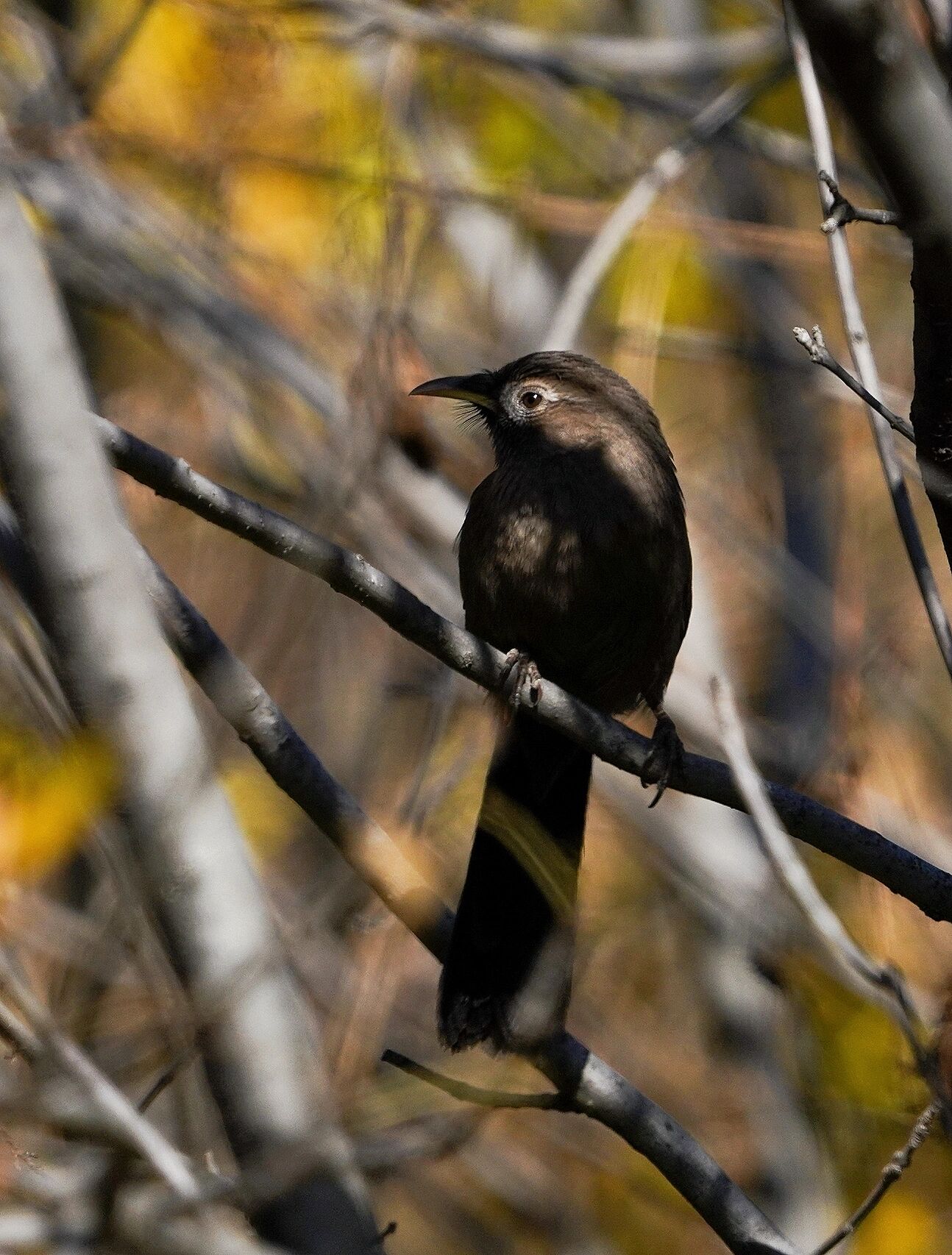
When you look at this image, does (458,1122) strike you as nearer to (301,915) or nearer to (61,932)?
(301,915)

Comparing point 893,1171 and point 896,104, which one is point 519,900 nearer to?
point 893,1171

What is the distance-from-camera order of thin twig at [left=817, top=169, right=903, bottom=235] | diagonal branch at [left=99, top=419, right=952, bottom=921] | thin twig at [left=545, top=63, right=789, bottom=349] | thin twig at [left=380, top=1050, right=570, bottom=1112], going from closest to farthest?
thin twig at [left=817, top=169, right=903, bottom=235], diagonal branch at [left=99, top=419, right=952, bottom=921], thin twig at [left=380, top=1050, right=570, bottom=1112], thin twig at [left=545, top=63, right=789, bottom=349]

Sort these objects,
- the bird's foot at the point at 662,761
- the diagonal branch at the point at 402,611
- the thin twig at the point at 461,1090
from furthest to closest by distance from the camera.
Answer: the bird's foot at the point at 662,761 → the thin twig at the point at 461,1090 → the diagonal branch at the point at 402,611

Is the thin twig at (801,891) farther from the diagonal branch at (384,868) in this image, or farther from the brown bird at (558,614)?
the brown bird at (558,614)

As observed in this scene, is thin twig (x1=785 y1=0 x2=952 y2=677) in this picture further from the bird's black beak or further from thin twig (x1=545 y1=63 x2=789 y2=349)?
thin twig (x1=545 y1=63 x2=789 y2=349)

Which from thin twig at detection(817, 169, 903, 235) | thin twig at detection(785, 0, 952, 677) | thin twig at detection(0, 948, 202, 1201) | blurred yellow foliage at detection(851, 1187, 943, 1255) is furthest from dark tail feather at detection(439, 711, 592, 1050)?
blurred yellow foliage at detection(851, 1187, 943, 1255)

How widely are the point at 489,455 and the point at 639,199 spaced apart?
164cm

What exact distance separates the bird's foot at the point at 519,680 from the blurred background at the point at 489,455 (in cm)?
63

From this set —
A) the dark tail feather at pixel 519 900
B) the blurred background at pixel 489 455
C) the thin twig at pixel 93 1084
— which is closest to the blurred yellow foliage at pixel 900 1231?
the blurred background at pixel 489 455

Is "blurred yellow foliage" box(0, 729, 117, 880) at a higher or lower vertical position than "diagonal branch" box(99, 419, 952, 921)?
lower

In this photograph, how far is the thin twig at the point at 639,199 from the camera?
5.50 metres

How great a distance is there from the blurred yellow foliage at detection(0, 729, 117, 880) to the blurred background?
1.13 m

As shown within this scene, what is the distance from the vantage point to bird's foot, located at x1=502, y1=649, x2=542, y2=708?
3574 millimetres

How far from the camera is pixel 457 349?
6.90 m
